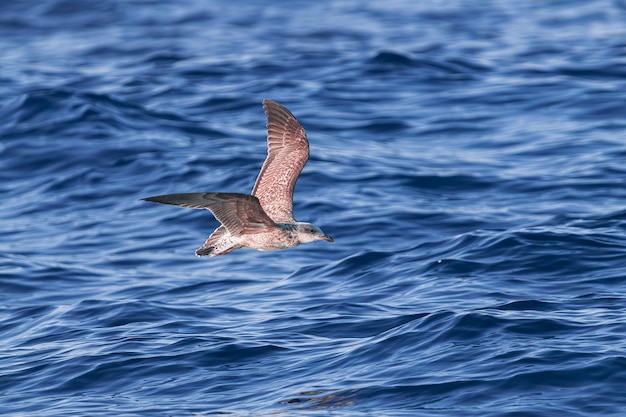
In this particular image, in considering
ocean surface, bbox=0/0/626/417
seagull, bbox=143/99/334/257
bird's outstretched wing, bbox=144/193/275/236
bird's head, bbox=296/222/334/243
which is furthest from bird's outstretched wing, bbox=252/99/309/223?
ocean surface, bbox=0/0/626/417

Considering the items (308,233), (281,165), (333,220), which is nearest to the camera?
(308,233)

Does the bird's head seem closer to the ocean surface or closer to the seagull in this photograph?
the seagull

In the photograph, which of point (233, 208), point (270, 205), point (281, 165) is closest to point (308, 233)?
point (270, 205)

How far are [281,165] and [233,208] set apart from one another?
1.51 metres

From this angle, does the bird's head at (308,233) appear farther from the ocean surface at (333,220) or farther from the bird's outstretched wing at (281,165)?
the ocean surface at (333,220)

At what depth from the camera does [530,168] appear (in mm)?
14891

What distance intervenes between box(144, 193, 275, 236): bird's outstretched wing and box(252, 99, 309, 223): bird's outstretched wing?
72 cm

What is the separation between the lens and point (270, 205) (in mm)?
9508

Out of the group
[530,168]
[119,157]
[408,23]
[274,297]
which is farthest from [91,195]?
[408,23]

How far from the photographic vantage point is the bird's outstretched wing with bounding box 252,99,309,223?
9.48 meters

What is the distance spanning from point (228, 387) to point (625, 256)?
4.87m

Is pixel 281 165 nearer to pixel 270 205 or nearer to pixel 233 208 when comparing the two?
pixel 270 205

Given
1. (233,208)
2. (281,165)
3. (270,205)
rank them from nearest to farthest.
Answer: (233,208)
(270,205)
(281,165)

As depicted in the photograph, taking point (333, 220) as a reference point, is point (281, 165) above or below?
above
